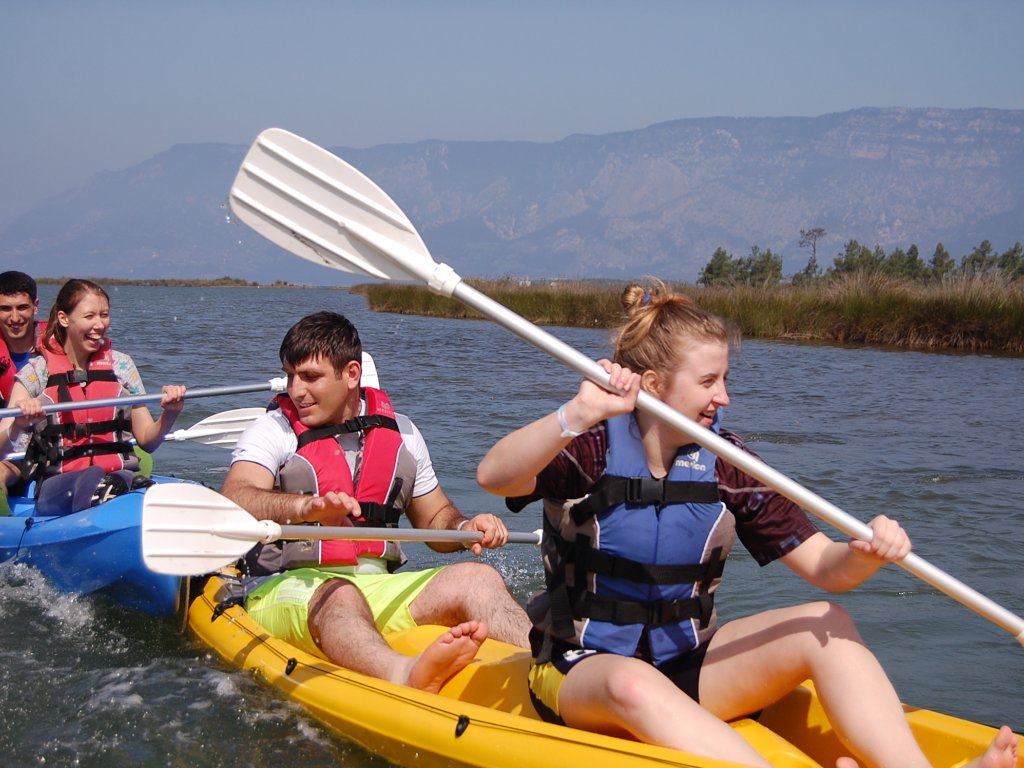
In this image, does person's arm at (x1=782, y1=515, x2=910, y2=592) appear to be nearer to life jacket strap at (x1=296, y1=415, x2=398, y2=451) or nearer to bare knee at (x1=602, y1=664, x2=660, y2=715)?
bare knee at (x1=602, y1=664, x2=660, y2=715)

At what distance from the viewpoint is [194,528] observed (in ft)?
9.04

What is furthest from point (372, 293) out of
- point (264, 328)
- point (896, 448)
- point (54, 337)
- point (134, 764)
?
point (134, 764)

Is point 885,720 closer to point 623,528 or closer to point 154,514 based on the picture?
point 623,528

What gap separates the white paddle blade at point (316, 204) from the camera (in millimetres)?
2568

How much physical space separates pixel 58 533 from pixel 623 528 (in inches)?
99.0

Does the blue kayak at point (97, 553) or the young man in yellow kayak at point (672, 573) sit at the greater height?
the young man in yellow kayak at point (672, 573)

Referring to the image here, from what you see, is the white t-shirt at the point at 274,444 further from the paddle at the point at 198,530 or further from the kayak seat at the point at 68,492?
the kayak seat at the point at 68,492

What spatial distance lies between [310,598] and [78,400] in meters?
1.96

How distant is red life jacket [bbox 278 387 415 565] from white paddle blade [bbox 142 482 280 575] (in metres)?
0.37

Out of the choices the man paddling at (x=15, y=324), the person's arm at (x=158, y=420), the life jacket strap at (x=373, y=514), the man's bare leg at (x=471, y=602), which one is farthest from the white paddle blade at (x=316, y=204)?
the man paddling at (x=15, y=324)

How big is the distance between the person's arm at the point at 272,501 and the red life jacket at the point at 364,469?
0.09 meters

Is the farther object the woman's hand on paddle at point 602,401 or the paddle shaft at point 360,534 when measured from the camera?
the paddle shaft at point 360,534

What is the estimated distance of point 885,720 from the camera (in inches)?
84.8

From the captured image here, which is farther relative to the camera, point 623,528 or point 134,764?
point 134,764
